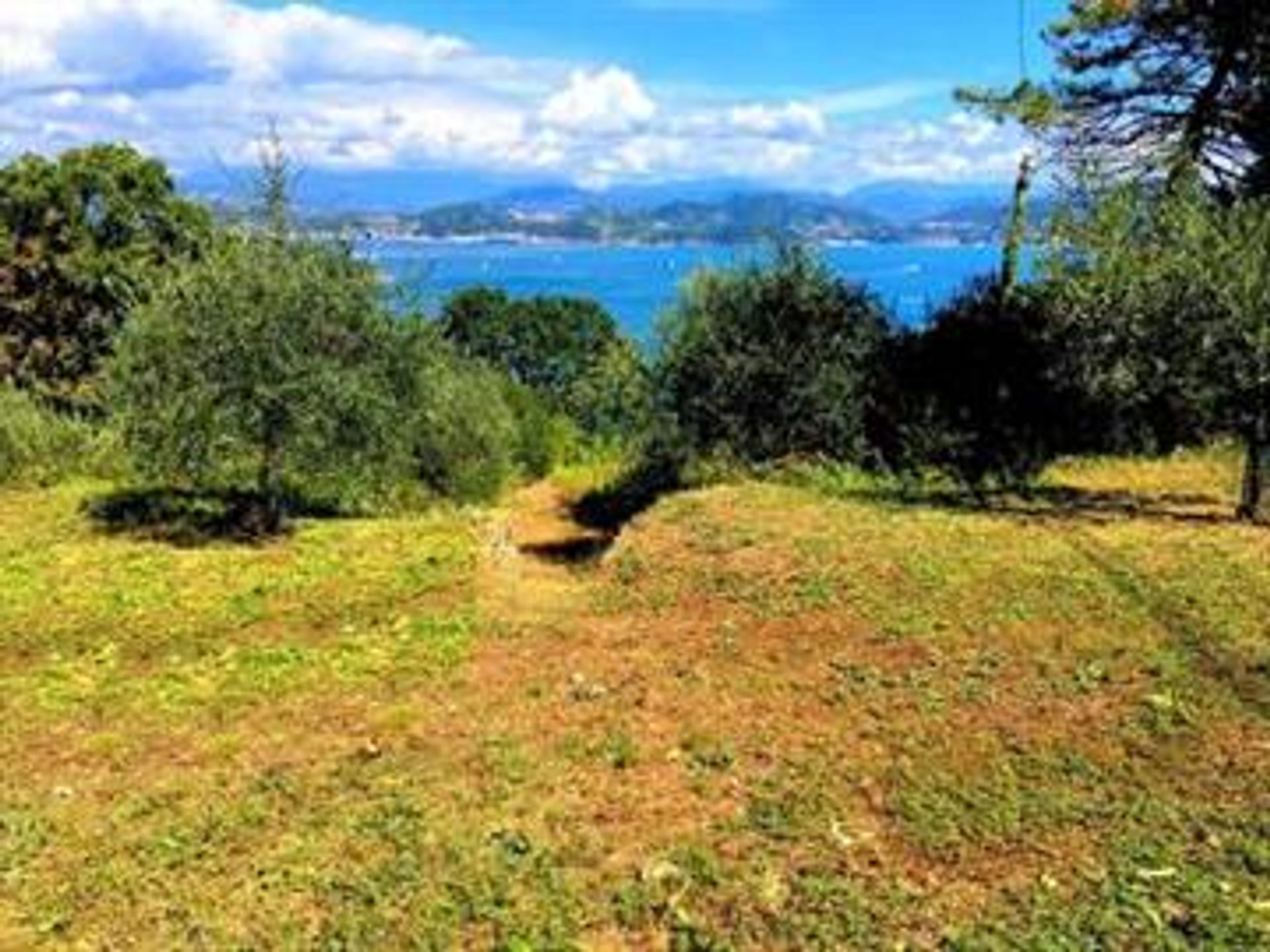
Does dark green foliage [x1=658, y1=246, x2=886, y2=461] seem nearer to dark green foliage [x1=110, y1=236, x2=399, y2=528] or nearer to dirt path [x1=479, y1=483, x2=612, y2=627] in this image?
dirt path [x1=479, y1=483, x2=612, y2=627]

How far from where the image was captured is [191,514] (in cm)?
2681

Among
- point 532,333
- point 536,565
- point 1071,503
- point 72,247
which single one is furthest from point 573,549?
point 532,333

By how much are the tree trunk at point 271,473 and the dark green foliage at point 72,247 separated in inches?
1018

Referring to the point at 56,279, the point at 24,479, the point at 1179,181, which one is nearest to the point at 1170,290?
the point at 1179,181

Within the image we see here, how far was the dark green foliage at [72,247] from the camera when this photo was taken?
5069 centimetres

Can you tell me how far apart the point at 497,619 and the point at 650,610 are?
1794mm

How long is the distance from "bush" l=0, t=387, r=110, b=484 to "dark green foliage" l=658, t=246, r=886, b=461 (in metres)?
12.4

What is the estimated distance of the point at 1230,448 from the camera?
107 ft

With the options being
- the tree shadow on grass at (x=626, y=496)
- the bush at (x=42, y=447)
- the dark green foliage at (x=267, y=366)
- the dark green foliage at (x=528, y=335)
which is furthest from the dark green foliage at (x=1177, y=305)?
the dark green foliage at (x=528, y=335)

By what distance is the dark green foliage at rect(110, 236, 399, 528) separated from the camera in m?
24.0

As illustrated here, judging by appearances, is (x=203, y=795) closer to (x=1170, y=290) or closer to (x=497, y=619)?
(x=497, y=619)

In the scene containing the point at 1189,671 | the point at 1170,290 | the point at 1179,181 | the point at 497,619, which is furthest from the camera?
the point at 1179,181

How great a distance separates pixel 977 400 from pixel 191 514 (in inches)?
670

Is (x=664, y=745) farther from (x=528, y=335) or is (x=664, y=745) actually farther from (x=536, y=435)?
(x=528, y=335)
